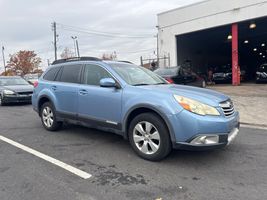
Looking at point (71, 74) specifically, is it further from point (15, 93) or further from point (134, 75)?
point (15, 93)

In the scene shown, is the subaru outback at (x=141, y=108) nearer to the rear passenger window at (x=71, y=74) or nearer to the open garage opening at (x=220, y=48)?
the rear passenger window at (x=71, y=74)

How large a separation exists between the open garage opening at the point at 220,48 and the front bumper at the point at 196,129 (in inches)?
686

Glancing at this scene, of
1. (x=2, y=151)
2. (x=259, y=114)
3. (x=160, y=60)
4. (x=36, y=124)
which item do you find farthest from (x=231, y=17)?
(x=2, y=151)

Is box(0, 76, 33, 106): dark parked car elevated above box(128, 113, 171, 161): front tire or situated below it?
above

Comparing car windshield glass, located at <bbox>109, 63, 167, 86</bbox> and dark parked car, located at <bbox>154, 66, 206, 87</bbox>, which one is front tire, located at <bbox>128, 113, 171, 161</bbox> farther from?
dark parked car, located at <bbox>154, 66, 206, 87</bbox>

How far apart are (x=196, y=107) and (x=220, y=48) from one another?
33.6m

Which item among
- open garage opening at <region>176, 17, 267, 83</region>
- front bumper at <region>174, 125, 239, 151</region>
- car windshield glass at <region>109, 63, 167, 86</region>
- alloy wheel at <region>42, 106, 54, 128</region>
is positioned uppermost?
open garage opening at <region>176, 17, 267, 83</region>

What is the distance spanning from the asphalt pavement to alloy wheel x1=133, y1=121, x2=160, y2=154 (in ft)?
0.71

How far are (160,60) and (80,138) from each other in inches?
707

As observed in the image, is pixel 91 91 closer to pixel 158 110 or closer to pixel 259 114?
pixel 158 110

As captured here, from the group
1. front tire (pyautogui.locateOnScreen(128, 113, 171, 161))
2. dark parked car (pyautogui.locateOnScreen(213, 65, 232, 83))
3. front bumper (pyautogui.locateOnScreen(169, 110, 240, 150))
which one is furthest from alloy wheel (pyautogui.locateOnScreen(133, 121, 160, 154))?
dark parked car (pyautogui.locateOnScreen(213, 65, 232, 83))

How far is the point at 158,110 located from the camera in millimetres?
4551

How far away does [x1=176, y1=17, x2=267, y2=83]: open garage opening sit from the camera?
2336cm

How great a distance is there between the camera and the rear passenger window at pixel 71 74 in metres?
6.22
